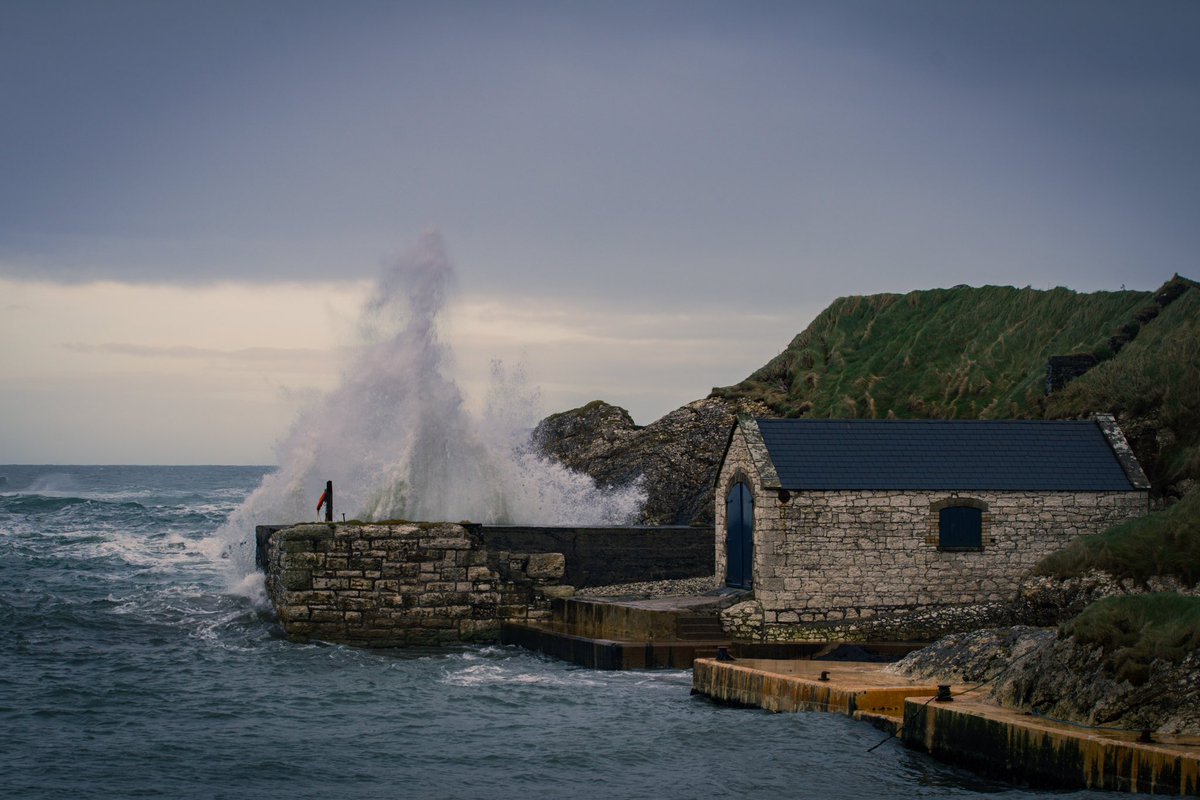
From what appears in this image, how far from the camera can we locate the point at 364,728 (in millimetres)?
16625

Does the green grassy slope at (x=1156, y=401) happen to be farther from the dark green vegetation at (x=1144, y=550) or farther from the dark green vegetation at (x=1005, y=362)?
the dark green vegetation at (x=1144, y=550)

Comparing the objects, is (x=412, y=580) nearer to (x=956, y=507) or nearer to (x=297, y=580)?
(x=297, y=580)

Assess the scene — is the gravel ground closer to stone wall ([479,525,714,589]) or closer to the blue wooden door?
stone wall ([479,525,714,589])

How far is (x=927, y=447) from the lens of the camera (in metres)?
22.8

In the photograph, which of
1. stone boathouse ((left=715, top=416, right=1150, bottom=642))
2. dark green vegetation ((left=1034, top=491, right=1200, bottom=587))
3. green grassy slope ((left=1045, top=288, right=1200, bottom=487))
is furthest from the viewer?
green grassy slope ((left=1045, top=288, right=1200, bottom=487))

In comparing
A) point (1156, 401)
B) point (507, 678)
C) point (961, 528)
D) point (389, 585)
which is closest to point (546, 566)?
point (389, 585)

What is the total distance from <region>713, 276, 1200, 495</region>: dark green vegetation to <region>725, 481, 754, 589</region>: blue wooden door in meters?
7.69

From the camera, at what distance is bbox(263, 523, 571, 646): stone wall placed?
23.0 m

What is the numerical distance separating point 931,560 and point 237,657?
11.4 meters

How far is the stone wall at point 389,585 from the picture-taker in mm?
22984

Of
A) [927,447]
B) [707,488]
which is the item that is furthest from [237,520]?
[927,447]

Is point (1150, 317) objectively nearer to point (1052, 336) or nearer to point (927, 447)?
point (1052, 336)

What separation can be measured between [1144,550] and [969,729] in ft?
27.4

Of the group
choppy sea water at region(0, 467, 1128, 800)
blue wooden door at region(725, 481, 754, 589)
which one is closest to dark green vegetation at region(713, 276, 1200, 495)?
blue wooden door at region(725, 481, 754, 589)
